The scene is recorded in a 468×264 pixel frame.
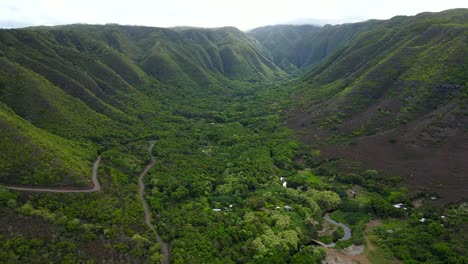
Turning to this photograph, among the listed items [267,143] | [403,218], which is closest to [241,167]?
[267,143]

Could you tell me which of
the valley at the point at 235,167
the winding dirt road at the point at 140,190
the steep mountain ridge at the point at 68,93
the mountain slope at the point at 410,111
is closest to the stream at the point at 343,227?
the valley at the point at 235,167

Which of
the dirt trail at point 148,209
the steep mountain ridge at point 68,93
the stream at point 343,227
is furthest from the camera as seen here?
the steep mountain ridge at point 68,93

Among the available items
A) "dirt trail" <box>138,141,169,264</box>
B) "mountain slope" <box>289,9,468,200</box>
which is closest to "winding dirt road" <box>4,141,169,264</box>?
"dirt trail" <box>138,141,169,264</box>

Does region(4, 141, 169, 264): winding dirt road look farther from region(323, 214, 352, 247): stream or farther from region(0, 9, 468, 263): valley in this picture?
region(323, 214, 352, 247): stream

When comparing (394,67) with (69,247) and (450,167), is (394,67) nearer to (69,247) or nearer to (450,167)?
(450,167)

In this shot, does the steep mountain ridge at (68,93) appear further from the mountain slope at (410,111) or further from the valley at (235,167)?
the mountain slope at (410,111)

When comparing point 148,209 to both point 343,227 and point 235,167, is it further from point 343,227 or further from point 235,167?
point 343,227
